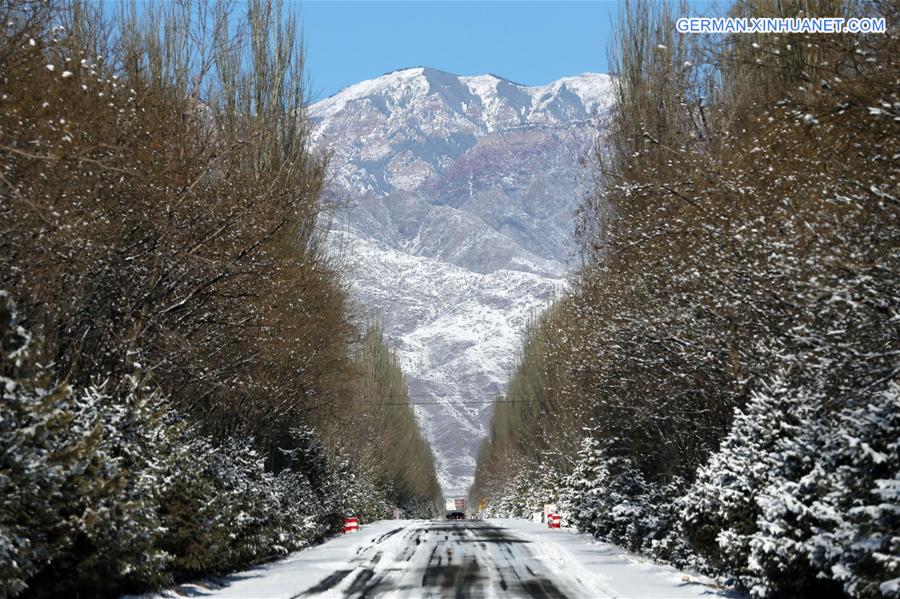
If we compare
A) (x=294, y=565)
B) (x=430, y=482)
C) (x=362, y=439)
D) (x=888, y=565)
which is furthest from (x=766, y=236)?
(x=430, y=482)

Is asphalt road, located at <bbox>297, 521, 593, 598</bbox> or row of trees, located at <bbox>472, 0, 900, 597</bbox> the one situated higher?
row of trees, located at <bbox>472, 0, 900, 597</bbox>

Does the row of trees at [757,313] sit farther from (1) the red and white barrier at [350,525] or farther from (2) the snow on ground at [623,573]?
(1) the red and white barrier at [350,525]

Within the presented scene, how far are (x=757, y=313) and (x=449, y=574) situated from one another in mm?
8495

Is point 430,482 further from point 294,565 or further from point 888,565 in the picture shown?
point 888,565

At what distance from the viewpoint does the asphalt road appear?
59.4 ft

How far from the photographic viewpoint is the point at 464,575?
2138 cm

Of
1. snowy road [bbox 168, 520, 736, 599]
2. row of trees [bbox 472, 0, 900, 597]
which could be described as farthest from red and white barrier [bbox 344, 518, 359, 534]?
row of trees [bbox 472, 0, 900, 597]

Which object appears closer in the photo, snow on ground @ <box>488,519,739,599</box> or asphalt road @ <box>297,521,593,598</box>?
snow on ground @ <box>488,519,739,599</box>

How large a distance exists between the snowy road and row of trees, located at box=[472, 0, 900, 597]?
44.8 inches

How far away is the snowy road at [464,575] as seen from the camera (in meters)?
18.0

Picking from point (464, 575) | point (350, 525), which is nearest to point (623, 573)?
point (464, 575)

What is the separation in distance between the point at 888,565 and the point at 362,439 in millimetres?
51558

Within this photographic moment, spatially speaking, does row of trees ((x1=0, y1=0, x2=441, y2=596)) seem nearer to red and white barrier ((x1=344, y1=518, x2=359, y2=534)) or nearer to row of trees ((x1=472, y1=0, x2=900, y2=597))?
row of trees ((x1=472, y1=0, x2=900, y2=597))

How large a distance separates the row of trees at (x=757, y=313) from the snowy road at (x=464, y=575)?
3.74 ft
